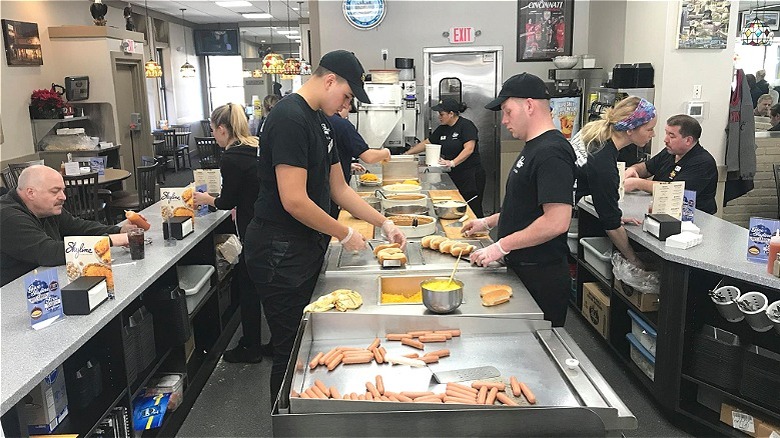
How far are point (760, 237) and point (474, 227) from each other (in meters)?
1.30

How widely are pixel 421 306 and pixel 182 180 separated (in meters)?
10.9

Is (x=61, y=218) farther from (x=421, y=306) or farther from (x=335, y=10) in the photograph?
(x=335, y=10)

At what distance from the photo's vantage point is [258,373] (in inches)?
155

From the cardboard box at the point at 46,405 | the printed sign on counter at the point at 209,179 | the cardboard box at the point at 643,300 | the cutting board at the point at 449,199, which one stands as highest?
the printed sign on counter at the point at 209,179

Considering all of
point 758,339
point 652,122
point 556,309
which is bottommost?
point 758,339

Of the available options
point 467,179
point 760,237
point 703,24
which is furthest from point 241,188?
point 703,24

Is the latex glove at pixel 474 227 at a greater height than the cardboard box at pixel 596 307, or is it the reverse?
the latex glove at pixel 474 227

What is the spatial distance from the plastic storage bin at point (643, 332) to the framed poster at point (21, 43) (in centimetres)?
792

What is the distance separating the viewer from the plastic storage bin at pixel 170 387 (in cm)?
323

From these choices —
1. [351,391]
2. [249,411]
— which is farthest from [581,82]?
[351,391]

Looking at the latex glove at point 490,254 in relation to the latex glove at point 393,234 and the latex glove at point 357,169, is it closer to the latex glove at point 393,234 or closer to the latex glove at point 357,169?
the latex glove at point 393,234

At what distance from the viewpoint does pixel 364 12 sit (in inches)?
307

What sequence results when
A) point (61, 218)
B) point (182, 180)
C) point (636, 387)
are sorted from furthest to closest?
point (182, 180)
point (636, 387)
point (61, 218)

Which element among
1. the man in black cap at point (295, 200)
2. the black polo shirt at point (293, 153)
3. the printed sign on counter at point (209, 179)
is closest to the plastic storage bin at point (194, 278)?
the printed sign on counter at point (209, 179)
